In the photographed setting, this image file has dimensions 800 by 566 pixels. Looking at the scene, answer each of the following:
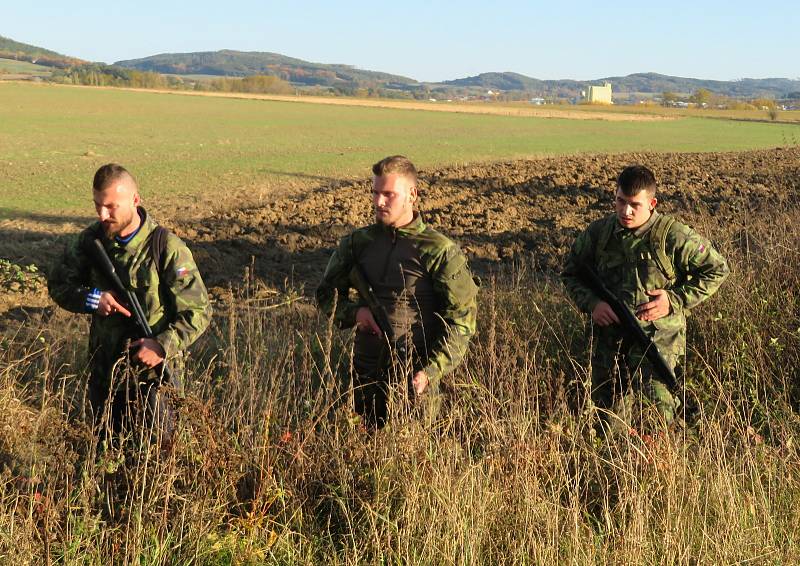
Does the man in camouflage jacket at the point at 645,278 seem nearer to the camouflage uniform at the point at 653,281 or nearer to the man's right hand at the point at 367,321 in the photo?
the camouflage uniform at the point at 653,281

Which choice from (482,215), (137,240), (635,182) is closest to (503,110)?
(482,215)

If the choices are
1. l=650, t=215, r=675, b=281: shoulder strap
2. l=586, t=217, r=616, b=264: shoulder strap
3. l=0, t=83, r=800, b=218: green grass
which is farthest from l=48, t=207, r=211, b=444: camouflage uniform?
l=0, t=83, r=800, b=218: green grass

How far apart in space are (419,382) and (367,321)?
0.48 meters

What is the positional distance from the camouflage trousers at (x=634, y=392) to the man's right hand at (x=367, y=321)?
1.29m

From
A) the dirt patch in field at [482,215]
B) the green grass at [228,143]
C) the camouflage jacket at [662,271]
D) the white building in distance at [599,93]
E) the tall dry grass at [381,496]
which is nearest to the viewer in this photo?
the tall dry grass at [381,496]

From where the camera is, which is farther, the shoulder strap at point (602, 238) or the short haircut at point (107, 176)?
the shoulder strap at point (602, 238)

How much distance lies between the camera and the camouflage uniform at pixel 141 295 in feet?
14.3

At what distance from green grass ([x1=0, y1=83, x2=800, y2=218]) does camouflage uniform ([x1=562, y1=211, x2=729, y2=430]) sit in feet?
33.7

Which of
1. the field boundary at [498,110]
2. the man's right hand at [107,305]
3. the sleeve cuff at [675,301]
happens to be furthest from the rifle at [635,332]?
the field boundary at [498,110]

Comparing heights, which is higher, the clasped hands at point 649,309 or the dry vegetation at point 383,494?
the clasped hands at point 649,309

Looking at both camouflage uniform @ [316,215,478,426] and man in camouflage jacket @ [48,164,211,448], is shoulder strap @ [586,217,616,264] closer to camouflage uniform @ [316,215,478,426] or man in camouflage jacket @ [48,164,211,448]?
camouflage uniform @ [316,215,478,426]

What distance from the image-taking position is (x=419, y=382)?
413cm

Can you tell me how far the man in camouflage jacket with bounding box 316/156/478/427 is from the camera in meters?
4.32

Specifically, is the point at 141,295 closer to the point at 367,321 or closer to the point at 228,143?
the point at 367,321
